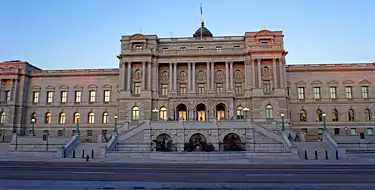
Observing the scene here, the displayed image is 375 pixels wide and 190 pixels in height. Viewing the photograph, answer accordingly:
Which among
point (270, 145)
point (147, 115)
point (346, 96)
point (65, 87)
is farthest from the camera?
point (65, 87)

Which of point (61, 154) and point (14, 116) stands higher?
point (14, 116)

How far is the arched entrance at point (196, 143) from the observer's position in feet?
121

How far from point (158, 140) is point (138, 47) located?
76.5ft

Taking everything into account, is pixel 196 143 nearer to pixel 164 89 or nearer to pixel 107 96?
pixel 164 89

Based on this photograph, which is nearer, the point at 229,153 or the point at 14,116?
the point at 229,153

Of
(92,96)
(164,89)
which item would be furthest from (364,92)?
(92,96)

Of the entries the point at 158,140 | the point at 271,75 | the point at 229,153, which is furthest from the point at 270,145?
the point at 271,75

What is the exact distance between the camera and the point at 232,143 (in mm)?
37906

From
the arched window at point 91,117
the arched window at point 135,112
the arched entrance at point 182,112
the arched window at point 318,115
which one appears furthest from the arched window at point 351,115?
the arched window at point 91,117

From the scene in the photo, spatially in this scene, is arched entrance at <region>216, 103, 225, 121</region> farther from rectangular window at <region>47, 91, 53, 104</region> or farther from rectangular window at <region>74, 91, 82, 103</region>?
rectangular window at <region>47, 91, 53, 104</region>

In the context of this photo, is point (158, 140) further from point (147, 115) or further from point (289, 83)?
point (289, 83)

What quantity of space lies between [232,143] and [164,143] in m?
9.27

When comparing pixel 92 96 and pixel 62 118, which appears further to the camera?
pixel 92 96

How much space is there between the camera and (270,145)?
36.9m
